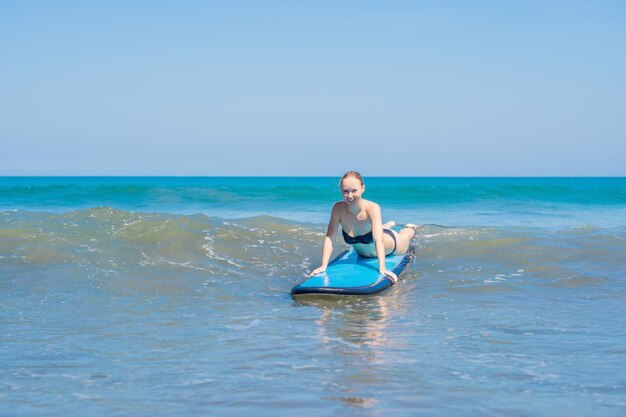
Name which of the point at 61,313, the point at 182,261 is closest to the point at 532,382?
the point at 61,313

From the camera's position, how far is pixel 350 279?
7.76m

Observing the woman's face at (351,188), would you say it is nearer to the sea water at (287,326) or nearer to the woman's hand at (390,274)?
the woman's hand at (390,274)

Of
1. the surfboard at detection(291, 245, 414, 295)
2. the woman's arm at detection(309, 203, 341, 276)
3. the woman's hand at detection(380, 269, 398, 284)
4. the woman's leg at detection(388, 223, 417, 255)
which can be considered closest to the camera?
the surfboard at detection(291, 245, 414, 295)

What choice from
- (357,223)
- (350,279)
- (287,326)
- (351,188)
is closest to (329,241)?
(357,223)

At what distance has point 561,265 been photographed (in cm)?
970

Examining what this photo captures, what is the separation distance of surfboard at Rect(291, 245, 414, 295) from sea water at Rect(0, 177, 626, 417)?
116 millimetres

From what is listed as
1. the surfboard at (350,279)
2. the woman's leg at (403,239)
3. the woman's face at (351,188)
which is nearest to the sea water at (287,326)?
the surfboard at (350,279)

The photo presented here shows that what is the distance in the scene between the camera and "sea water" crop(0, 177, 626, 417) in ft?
13.7

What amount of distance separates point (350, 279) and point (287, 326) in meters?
1.76

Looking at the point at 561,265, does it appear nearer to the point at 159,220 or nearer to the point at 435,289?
the point at 435,289

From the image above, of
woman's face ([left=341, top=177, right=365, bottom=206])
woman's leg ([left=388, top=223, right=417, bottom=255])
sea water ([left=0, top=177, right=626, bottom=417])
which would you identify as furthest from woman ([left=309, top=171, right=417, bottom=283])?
woman's leg ([left=388, top=223, right=417, bottom=255])

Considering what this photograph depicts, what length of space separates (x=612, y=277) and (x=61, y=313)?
6.53m

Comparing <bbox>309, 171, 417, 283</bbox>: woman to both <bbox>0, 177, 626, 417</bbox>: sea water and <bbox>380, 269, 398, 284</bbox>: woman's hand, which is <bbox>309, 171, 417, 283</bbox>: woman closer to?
<bbox>380, 269, 398, 284</bbox>: woman's hand

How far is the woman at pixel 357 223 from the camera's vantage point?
25.8 ft
